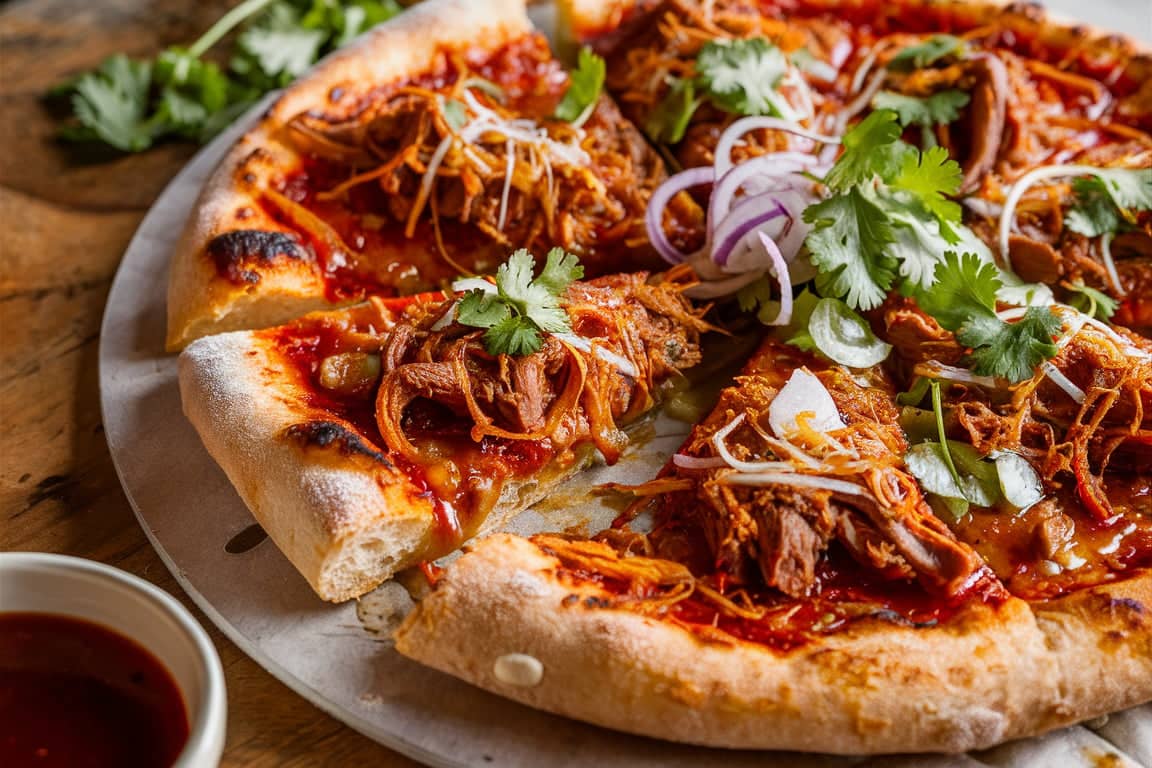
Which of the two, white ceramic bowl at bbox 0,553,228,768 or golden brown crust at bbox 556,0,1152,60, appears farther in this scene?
golden brown crust at bbox 556,0,1152,60

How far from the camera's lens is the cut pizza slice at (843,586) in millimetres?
3822

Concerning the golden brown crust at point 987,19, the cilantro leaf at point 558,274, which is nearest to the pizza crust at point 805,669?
the cilantro leaf at point 558,274

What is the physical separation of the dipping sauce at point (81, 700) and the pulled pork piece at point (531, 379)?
1.28 meters

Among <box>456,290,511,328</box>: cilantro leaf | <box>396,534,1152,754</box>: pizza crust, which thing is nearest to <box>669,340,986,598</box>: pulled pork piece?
<box>396,534,1152,754</box>: pizza crust

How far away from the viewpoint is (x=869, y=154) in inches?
205

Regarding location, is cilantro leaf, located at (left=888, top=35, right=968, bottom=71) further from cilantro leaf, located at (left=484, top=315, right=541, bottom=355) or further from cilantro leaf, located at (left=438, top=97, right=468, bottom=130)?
cilantro leaf, located at (left=484, top=315, right=541, bottom=355)

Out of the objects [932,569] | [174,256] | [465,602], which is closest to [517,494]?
[465,602]

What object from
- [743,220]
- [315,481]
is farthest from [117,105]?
[743,220]

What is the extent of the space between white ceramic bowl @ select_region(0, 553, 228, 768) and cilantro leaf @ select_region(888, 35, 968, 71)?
4709 mm

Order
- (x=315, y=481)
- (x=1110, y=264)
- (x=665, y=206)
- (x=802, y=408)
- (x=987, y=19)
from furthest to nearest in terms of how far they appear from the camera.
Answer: (x=987, y=19) → (x=665, y=206) → (x=1110, y=264) → (x=802, y=408) → (x=315, y=481)

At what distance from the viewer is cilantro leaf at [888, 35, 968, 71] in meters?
6.40

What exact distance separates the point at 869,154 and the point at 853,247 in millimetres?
406

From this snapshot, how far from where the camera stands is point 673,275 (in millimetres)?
5531

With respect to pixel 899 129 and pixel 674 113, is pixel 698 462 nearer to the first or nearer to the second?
pixel 899 129
